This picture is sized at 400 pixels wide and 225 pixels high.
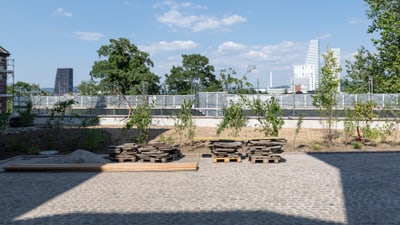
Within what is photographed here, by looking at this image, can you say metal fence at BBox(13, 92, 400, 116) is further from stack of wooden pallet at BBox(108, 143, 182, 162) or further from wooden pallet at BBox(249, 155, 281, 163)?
wooden pallet at BBox(249, 155, 281, 163)

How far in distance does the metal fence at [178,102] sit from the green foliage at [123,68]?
38.2 ft

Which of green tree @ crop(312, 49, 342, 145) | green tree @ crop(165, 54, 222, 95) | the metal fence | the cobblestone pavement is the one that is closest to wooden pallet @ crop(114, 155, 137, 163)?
the cobblestone pavement

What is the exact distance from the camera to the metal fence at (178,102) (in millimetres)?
27642

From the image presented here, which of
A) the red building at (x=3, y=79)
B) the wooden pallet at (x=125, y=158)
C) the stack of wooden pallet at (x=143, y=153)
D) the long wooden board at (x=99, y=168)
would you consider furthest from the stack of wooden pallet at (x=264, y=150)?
the red building at (x=3, y=79)

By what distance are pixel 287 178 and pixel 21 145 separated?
11.0 meters

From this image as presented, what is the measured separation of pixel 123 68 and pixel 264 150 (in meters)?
39.3

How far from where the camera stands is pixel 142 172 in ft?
32.9

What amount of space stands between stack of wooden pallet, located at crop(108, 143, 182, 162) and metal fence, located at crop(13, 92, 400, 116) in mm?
14692

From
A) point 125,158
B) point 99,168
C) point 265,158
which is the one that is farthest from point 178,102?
point 99,168

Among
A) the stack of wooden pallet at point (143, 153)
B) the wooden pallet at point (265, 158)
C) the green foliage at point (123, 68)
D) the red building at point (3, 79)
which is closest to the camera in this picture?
the wooden pallet at point (265, 158)

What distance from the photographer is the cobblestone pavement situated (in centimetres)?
568

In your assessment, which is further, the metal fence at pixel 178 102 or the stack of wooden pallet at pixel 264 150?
the metal fence at pixel 178 102

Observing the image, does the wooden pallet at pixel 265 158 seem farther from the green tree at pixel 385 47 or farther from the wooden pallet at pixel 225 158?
the green tree at pixel 385 47

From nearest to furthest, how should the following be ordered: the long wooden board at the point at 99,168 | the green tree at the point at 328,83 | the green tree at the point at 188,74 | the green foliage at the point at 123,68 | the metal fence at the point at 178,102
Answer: the long wooden board at the point at 99,168, the green tree at the point at 328,83, the metal fence at the point at 178,102, the green foliage at the point at 123,68, the green tree at the point at 188,74
